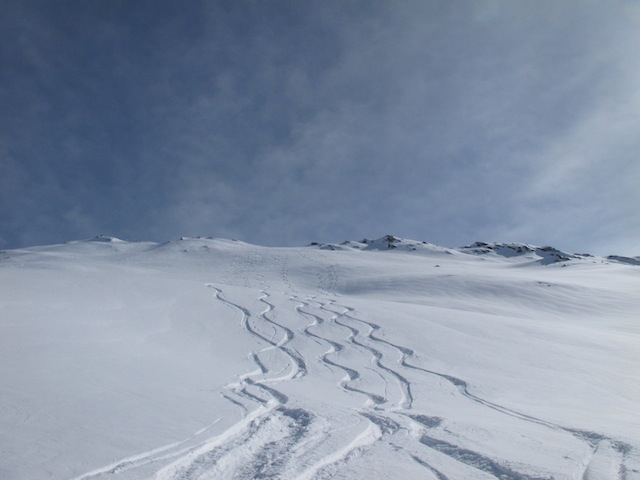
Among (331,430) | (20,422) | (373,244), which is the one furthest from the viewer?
(373,244)

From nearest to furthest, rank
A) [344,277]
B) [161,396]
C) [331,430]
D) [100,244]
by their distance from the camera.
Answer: [331,430], [161,396], [344,277], [100,244]

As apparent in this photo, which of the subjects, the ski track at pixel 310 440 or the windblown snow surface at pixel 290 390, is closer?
the ski track at pixel 310 440

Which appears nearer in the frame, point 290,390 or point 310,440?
point 310,440

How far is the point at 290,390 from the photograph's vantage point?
5531 mm

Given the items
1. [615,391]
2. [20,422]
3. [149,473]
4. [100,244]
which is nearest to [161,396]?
[20,422]

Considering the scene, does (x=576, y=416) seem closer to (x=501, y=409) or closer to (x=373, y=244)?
(x=501, y=409)

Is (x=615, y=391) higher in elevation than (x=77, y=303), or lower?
lower

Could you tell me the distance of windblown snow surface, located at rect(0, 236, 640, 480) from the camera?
10.5 ft

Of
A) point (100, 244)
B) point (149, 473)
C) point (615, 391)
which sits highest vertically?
point (100, 244)

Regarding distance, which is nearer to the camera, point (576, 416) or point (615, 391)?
point (576, 416)

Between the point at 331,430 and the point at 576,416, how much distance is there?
10.0 ft

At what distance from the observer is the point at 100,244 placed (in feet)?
159

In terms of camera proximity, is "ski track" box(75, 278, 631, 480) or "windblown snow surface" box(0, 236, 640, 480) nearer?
"ski track" box(75, 278, 631, 480)

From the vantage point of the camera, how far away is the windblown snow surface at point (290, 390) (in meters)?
3.21
